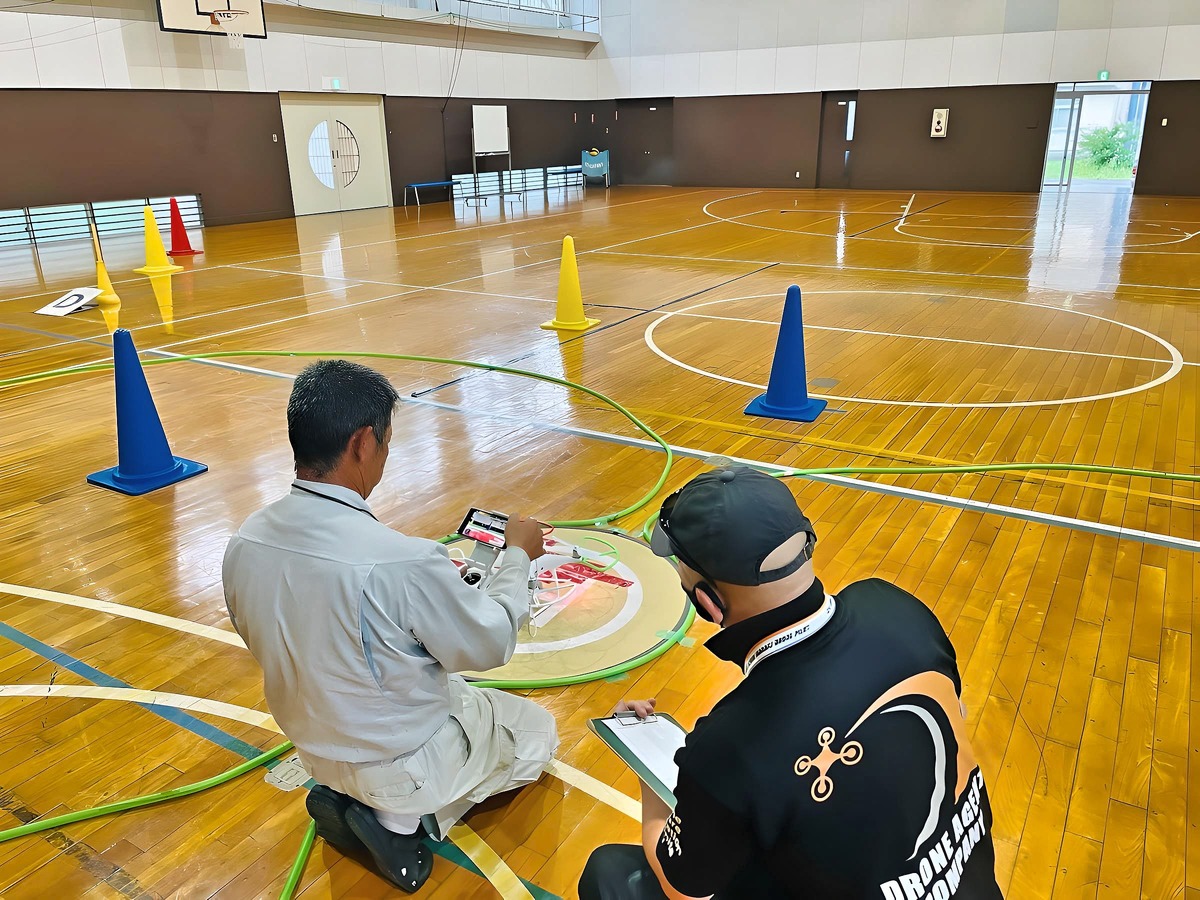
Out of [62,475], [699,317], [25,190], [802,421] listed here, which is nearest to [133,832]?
[62,475]

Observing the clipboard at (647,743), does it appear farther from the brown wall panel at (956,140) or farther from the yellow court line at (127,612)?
the brown wall panel at (956,140)

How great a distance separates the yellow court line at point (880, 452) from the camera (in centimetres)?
408

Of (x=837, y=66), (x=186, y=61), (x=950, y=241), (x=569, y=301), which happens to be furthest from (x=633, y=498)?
(x=837, y=66)

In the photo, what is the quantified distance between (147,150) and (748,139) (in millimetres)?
13908

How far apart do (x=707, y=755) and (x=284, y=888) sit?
1.40 metres

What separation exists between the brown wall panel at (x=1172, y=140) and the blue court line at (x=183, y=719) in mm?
20659

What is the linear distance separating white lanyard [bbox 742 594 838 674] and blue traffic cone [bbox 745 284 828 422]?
4031 mm

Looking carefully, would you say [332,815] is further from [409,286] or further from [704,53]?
[704,53]

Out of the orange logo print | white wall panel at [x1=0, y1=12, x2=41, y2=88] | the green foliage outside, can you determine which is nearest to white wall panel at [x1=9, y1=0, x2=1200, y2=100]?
white wall panel at [x1=0, y1=12, x2=41, y2=88]

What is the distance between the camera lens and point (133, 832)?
2244mm

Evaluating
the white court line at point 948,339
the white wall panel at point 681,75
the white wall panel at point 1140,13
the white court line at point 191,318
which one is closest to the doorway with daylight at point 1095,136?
the white wall panel at point 1140,13

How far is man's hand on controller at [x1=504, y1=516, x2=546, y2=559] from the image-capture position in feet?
6.81

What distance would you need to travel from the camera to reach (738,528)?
4.05ft

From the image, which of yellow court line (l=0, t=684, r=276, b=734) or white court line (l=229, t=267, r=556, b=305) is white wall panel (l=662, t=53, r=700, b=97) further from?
yellow court line (l=0, t=684, r=276, b=734)
